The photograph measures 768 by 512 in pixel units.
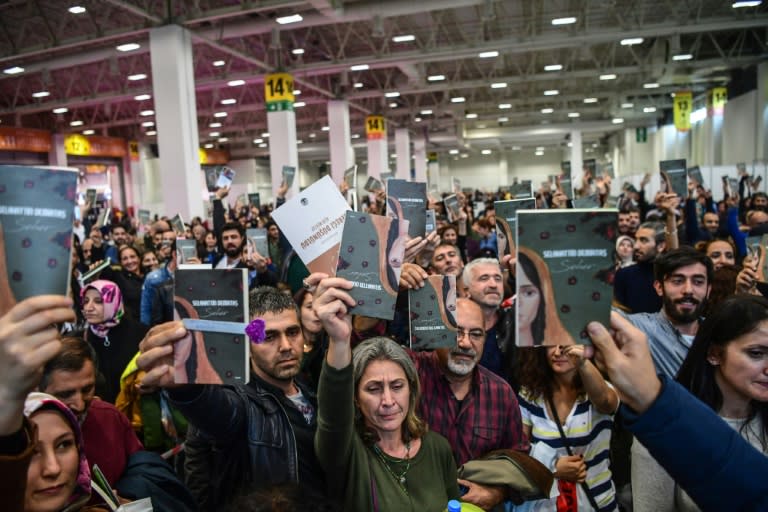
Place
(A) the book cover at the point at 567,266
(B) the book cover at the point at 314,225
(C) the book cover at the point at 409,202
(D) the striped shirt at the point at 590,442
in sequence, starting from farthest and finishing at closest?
1. (C) the book cover at the point at 409,202
2. (D) the striped shirt at the point at 590,442
3. (B) the book cover at the point at 314,225
4. (A) the book cover at the point at 567,266

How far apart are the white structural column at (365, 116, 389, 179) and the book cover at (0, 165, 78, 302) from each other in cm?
2112

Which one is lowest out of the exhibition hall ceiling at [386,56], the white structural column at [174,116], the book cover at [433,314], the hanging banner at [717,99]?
the book cover at [433,314]

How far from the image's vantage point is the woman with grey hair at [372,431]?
1674 millimetres

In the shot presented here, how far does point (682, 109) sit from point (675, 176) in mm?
20472

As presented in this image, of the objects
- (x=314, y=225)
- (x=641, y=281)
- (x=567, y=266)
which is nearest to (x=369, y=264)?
(x=314, y=225)

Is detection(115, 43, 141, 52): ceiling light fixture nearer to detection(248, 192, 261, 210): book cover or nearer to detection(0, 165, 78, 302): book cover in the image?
detection(248, 192, 261, 210): book cover

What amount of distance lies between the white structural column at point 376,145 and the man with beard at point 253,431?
20.2 m

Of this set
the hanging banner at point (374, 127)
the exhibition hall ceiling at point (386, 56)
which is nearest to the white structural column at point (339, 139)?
the exhibition hall ceiling at point (386, 56)

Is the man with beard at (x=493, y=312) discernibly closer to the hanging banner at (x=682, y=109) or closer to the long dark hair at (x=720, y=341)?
the long dark hair at (x=720, y=341)

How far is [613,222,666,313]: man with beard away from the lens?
439cm

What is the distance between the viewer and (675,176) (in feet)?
16.8

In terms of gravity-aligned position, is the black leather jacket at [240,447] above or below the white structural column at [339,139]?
below

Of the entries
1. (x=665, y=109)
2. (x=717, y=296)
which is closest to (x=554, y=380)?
(x=717, y=296)

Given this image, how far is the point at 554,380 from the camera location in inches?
103
